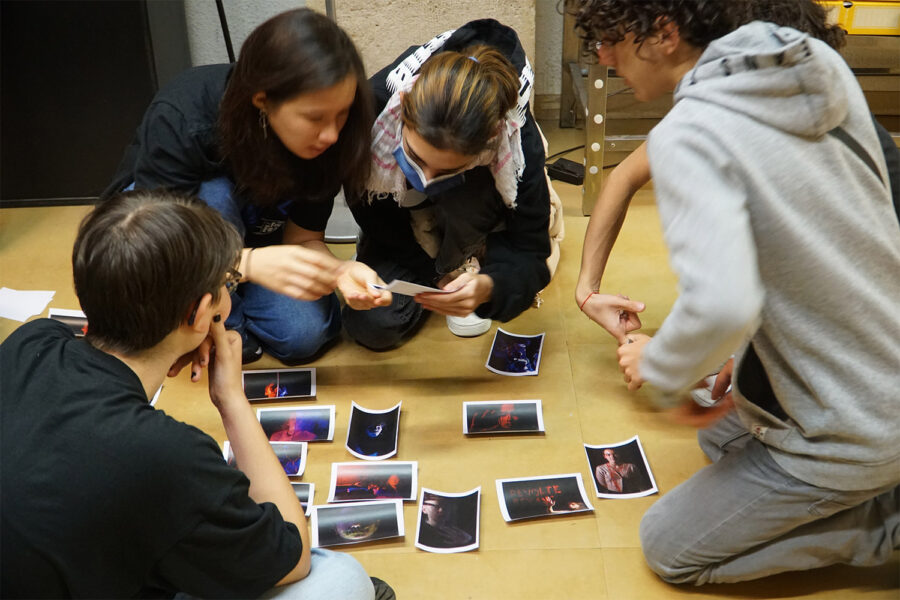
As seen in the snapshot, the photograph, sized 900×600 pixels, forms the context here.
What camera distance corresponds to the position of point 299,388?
242cm

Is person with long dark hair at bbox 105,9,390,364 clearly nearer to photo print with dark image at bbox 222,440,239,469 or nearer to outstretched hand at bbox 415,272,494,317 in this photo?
outstretched hand at bbox 415,272,494,317

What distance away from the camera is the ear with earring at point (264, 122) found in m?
1.99

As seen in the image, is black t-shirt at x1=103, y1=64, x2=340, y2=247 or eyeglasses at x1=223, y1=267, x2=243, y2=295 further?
black t-shirt at x1=103, y1=64, x2=340, y2=247

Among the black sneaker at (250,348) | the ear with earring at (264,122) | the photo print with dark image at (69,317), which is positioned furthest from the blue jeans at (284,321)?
the ear with earring at (264,122)

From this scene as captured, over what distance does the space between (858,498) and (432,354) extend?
1.27 m

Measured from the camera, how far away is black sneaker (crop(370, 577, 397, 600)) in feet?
5.58

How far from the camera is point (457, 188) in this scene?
227cm

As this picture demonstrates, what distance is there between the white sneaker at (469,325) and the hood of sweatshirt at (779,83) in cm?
136

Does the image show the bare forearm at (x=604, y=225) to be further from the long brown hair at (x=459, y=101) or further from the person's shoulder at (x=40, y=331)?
the person's shoulder at (x=40, y=331)

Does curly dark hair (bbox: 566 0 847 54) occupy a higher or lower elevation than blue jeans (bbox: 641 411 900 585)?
higher

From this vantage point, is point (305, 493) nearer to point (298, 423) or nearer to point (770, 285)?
point (298, 423)

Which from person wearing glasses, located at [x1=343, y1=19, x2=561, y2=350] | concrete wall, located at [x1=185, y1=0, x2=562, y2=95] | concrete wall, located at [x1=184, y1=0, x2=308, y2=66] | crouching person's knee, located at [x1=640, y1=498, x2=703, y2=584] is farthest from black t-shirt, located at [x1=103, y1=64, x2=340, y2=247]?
concrete wall, located at [x1=184, y1=0, x2=308, y2=66]

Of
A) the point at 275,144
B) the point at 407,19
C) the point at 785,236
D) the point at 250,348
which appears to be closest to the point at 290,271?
the point at 275,144

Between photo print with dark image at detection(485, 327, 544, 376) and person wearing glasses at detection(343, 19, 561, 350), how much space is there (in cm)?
9
